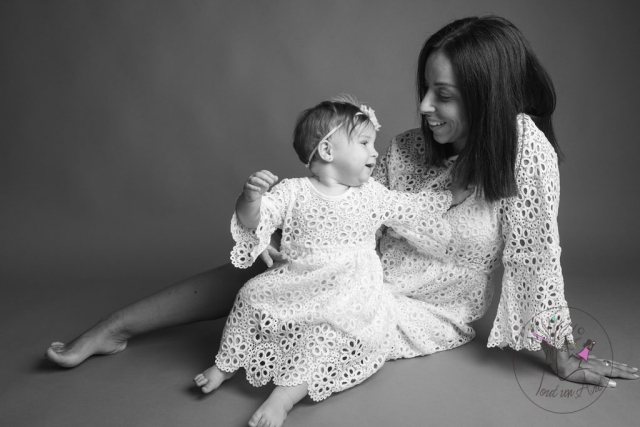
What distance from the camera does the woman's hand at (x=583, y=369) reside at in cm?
217

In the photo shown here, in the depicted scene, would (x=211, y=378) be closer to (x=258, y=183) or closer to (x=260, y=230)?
(x=260, y=230)

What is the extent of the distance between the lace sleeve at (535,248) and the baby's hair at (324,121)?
55 cm

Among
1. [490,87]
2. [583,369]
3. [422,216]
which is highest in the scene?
[490,87]

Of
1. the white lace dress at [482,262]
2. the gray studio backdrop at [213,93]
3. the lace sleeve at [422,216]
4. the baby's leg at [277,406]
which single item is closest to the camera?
the baby's leg at [277,406]

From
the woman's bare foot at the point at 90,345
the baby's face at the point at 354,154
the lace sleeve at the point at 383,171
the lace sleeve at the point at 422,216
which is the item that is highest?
the baby's face at the point at 354,154

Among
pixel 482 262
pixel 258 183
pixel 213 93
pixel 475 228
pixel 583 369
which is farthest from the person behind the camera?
pixel 213 93

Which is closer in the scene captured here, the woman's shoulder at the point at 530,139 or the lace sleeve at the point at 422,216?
the woman's shoulder at the point at 530,139

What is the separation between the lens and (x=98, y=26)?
3637mm

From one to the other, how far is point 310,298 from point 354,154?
48cm

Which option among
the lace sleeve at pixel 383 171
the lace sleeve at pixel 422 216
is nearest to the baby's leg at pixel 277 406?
the lace sleeve at pixel 422 216

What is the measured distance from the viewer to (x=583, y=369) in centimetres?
219

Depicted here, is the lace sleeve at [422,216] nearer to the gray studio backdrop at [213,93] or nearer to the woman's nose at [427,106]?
the woman's nose at [427,106]

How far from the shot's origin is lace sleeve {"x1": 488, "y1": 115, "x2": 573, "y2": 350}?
2.18 m

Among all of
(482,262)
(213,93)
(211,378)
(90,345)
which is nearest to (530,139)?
(482,262)
